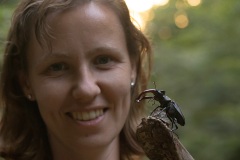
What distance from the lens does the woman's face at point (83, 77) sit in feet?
6.94

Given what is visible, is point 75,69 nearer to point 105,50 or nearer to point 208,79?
point 105,50

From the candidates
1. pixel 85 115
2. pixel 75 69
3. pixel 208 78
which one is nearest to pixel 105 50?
pixel 75 69

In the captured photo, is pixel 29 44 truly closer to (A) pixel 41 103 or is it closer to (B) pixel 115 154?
(A) pixel 41 103

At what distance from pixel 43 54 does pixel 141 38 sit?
1.95 ft

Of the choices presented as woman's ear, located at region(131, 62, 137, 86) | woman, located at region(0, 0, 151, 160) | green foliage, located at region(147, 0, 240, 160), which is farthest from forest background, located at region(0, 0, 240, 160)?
woman, located at region(0, 0, 151, 160)

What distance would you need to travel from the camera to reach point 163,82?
712cm

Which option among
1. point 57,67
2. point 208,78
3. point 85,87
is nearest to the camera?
point 85,87

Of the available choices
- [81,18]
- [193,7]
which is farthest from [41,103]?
[193,7]

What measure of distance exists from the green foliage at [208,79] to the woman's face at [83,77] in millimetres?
4143

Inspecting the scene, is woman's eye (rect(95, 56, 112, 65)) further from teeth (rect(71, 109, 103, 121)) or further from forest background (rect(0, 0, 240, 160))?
forest background (rect(0, 0, 240, 160))

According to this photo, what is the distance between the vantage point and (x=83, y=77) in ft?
6.89

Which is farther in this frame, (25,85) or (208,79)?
(208,79)

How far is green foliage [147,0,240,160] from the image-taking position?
6.46m

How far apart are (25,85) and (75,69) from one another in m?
0.37
